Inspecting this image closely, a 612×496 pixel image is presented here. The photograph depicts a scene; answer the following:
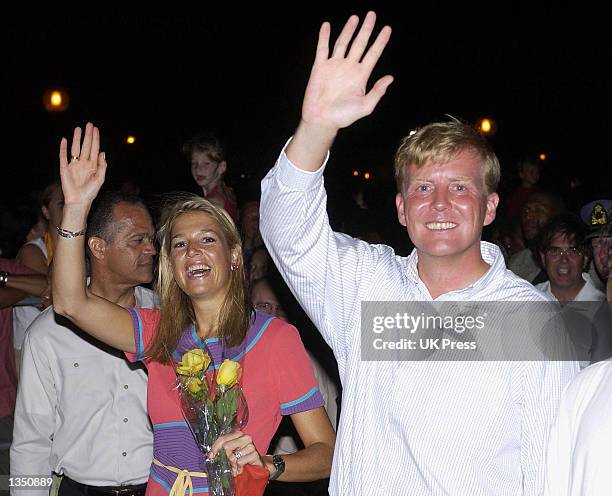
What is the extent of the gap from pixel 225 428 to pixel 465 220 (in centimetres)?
104

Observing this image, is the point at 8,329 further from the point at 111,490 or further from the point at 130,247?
the point at 111,490

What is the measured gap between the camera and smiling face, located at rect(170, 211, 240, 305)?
3088mm

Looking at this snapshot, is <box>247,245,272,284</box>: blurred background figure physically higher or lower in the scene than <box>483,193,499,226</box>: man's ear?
higher

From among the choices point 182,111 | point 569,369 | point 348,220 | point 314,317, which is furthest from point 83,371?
point 182,111

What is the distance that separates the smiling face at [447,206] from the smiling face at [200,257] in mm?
895

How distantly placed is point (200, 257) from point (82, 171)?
55 centimetres

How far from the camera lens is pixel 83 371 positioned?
3.61m

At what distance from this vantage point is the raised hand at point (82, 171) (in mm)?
2963

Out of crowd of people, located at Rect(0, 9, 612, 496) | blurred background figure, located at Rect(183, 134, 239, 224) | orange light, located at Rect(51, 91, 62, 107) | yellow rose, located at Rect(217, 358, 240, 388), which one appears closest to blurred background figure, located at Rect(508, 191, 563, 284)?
crowd of people, located at Rect(0, 9, 612, 496)

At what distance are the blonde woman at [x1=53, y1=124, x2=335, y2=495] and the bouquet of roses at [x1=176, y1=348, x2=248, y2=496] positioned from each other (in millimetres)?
165

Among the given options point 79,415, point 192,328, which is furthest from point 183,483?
point 79,415

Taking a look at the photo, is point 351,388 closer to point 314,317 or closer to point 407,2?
point 314,317

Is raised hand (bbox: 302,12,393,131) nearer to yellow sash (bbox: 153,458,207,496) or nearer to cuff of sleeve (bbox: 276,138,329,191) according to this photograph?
cuff of sleeve (bbox: 276,138,329,191)

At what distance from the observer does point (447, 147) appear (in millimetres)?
2486
